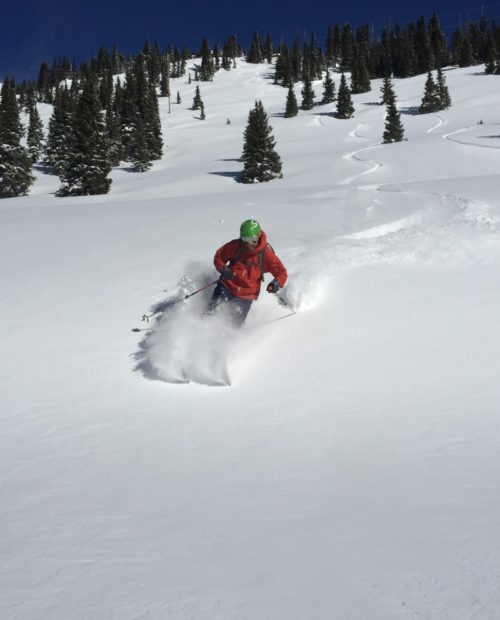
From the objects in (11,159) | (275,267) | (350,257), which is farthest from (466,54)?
(275,267)

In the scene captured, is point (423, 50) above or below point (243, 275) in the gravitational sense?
above

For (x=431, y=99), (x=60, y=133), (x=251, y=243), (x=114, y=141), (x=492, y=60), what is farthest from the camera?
(x=492, y=60)

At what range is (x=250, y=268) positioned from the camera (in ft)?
21.4

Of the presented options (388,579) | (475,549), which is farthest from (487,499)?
(388,579)

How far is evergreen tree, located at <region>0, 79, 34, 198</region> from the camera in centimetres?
3528

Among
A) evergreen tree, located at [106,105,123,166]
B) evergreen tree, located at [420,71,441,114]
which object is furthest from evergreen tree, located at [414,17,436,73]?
evergreen tree, located at [106,105,123,166]

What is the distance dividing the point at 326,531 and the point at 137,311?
5.10 metres

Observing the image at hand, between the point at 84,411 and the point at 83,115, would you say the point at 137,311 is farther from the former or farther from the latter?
the point at 83,115

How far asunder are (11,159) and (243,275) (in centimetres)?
3595

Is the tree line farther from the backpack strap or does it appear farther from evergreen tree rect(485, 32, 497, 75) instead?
the backpack strap

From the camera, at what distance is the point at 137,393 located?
519cm

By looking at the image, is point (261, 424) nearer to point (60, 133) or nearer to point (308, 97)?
point (60, 133)

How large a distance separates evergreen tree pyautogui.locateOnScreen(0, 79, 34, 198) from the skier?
35169 mm

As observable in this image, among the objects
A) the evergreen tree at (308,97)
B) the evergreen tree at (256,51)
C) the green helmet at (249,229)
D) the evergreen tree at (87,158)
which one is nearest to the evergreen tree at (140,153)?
the evergreen tree at (87,158)
